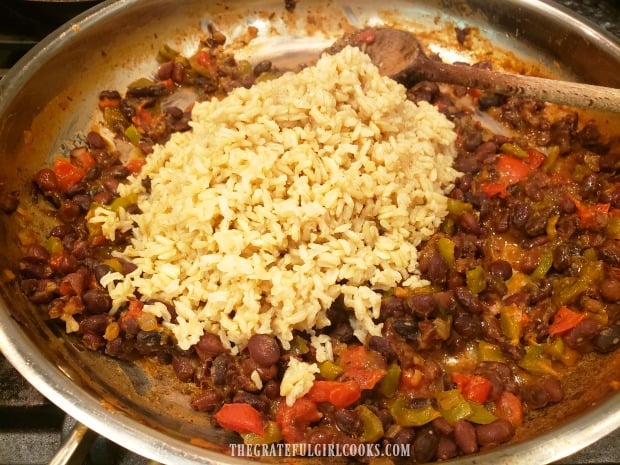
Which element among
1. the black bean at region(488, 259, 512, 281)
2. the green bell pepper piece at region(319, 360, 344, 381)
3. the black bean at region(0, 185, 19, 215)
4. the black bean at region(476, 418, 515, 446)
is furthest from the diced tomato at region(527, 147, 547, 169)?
the black bean at region(0, 185, 19, 215)

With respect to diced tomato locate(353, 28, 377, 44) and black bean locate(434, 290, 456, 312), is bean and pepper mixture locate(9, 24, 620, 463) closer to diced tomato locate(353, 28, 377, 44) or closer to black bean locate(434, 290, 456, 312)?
black bean locate(434, 290, 456, 312)

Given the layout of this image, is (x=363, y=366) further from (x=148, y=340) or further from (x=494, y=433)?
(x=148, y=340)

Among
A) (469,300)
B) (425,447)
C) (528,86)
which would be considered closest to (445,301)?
(469,300)

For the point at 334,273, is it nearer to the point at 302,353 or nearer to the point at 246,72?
the point at 302,353

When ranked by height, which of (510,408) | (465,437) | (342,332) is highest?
(342,332)

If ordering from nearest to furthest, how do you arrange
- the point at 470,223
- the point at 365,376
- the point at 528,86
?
the point at 365,376 → the point at 470,223 → the point at 528,86

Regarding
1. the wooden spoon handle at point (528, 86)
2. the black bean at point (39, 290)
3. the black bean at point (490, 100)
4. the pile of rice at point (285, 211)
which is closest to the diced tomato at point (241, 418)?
the pile of rice at point (285, 211)
